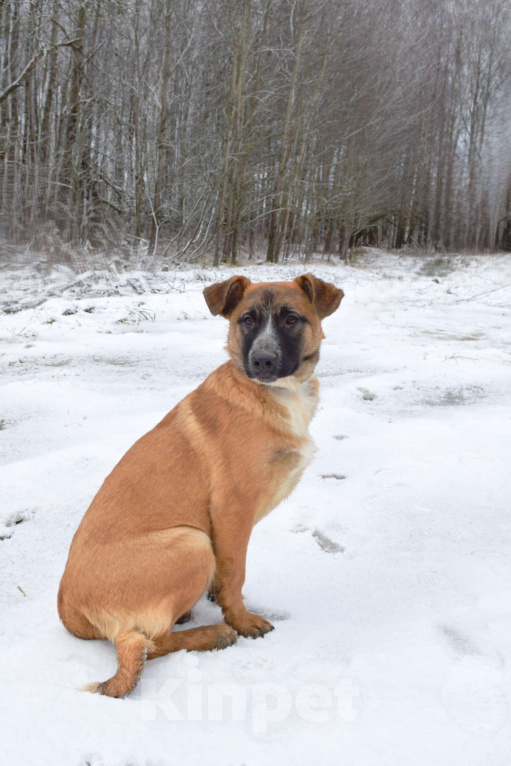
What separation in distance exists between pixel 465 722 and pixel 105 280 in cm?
1016

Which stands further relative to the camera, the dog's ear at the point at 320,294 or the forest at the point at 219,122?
the forest at the point at 219,122

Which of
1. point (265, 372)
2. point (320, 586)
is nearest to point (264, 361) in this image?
point (265, 372)

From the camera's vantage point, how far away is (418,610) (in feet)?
7.23

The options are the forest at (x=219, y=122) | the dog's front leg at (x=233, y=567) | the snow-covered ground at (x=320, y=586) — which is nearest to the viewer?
the snow-covered ground at (x=320, y=586)

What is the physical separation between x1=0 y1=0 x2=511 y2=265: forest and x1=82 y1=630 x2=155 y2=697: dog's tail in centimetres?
483

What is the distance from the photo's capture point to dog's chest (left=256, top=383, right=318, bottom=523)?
220cm

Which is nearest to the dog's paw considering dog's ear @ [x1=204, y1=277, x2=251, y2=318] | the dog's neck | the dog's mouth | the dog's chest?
the dog's chest

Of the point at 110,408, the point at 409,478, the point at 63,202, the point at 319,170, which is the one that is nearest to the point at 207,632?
the point at 409,478

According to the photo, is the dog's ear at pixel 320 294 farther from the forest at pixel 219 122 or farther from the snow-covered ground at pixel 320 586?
the forest at pixel 219 122

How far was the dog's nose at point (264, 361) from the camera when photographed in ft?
7.60

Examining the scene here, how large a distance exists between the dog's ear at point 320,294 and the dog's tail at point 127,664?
1.69 m

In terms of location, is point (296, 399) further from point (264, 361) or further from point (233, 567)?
point (233, 567)

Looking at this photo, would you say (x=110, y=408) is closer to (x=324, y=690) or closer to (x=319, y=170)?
(x=324, y=690)

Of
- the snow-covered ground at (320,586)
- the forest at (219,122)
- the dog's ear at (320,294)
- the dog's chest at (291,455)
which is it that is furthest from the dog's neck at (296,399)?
the forest at (219,122)
